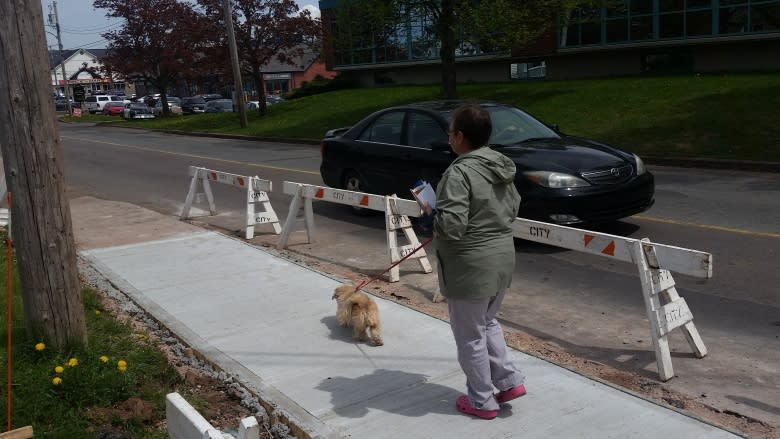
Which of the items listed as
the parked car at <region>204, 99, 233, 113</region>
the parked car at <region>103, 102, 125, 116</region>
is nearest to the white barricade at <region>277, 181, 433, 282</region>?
the parked car at <region>204, 99, 233, 113</region>

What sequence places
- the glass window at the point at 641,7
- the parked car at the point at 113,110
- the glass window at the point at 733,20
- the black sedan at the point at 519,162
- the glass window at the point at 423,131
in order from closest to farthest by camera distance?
the black sedan at the point at 519,162 < the glass window at the point at 423,131 < the glass window at the point at 733,20 < the glass window at the point at 641,7 < the parked car at the point at 113,110

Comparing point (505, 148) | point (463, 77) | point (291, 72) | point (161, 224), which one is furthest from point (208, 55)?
point (291, 72)

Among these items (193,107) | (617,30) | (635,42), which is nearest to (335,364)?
(635,42)

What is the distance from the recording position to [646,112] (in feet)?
65.4

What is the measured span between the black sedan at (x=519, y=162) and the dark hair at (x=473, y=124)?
4.15 m

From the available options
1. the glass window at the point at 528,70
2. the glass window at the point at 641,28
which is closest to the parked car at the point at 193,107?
the glass window at the point at 528,70

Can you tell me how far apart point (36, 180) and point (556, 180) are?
5058 mm

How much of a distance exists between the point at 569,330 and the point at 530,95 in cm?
2184

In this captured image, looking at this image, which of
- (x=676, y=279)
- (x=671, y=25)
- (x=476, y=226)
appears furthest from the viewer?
(x=671, y=25)

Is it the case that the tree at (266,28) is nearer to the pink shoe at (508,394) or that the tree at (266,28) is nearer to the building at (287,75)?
the pink shoe at (508,394)

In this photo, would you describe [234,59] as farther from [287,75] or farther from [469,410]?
[287,75]

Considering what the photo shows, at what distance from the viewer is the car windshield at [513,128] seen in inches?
347

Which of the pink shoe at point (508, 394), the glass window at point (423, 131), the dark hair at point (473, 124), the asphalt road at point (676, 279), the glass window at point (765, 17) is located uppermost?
the glass window at point (765, 17)

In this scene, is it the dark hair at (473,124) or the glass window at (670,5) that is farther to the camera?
the glass window at (670,5)
